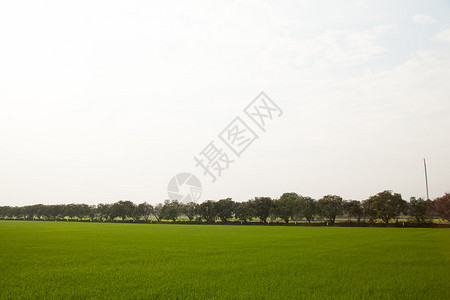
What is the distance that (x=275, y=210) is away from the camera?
101000mm

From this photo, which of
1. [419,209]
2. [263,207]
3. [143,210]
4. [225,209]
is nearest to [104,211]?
[143,210]

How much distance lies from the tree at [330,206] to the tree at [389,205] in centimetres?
1057

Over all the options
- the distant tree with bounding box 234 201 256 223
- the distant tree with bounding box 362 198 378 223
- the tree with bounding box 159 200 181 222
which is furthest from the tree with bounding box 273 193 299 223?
the tree with bounding box 159 200 181 222

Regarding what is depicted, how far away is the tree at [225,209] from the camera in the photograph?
108 m

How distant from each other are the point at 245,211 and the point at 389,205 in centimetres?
4647

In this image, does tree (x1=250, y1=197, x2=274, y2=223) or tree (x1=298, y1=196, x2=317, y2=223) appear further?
tree (x1=250, y1=197, x2=274, y2=223)

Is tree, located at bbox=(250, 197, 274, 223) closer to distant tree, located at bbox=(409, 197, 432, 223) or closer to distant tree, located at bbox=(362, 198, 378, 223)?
distant tree, located at bbox=(362, 198, 378, 223)

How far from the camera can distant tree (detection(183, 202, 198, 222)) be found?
116037 millimetres

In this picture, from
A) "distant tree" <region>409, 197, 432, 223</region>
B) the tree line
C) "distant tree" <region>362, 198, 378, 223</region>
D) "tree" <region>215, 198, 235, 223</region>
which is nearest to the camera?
"distant tree" <region>409, 197, 432, 223</region>

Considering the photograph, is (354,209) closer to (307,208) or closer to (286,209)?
(307,208)

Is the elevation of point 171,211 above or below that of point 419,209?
below

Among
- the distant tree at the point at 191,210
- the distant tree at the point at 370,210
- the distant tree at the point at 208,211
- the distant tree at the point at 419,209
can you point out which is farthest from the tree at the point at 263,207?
the distant tree at the point at 419,209

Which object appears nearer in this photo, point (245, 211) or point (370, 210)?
point (370, 210)

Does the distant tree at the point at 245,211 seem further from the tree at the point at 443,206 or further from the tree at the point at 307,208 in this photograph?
the tree at the point at 443,206
